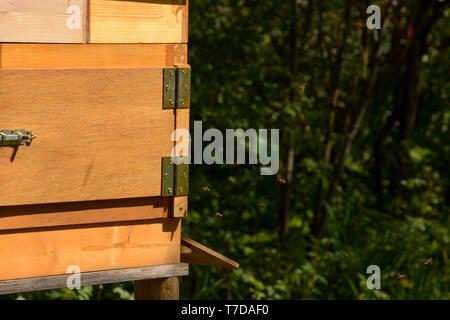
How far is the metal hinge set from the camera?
9.91 ft

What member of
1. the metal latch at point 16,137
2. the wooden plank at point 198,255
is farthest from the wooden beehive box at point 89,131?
the wooden plank at point 198,255

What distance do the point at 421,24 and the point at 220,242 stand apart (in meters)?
2.26

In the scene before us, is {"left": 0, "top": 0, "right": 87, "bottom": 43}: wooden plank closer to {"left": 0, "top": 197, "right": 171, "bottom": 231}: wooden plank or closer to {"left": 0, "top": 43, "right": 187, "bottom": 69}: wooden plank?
{"left": 0, "top": 43, "right": 187, "bottom": 69}: wooden plank

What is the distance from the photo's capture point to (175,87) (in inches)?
120

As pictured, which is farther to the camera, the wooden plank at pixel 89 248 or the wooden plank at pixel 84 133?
the wooden plank at pixel 89 248

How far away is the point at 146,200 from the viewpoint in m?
3.08

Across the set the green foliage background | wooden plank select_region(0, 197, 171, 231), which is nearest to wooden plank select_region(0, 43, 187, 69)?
wooden plank select_region(0, 197, 171, 231)

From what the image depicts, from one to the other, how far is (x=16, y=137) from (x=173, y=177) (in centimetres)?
67

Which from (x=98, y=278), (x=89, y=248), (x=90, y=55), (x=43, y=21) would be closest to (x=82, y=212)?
(x=89, y=248)

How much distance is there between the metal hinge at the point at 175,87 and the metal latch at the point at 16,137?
56 cm

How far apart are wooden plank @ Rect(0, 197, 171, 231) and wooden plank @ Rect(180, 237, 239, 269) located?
9.7 inches

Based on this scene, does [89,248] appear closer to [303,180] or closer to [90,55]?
[90,55]

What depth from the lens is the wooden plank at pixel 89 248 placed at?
9.56ft

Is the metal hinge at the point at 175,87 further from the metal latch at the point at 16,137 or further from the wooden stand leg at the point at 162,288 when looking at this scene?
the wooden stand leg at the point at 162,288
